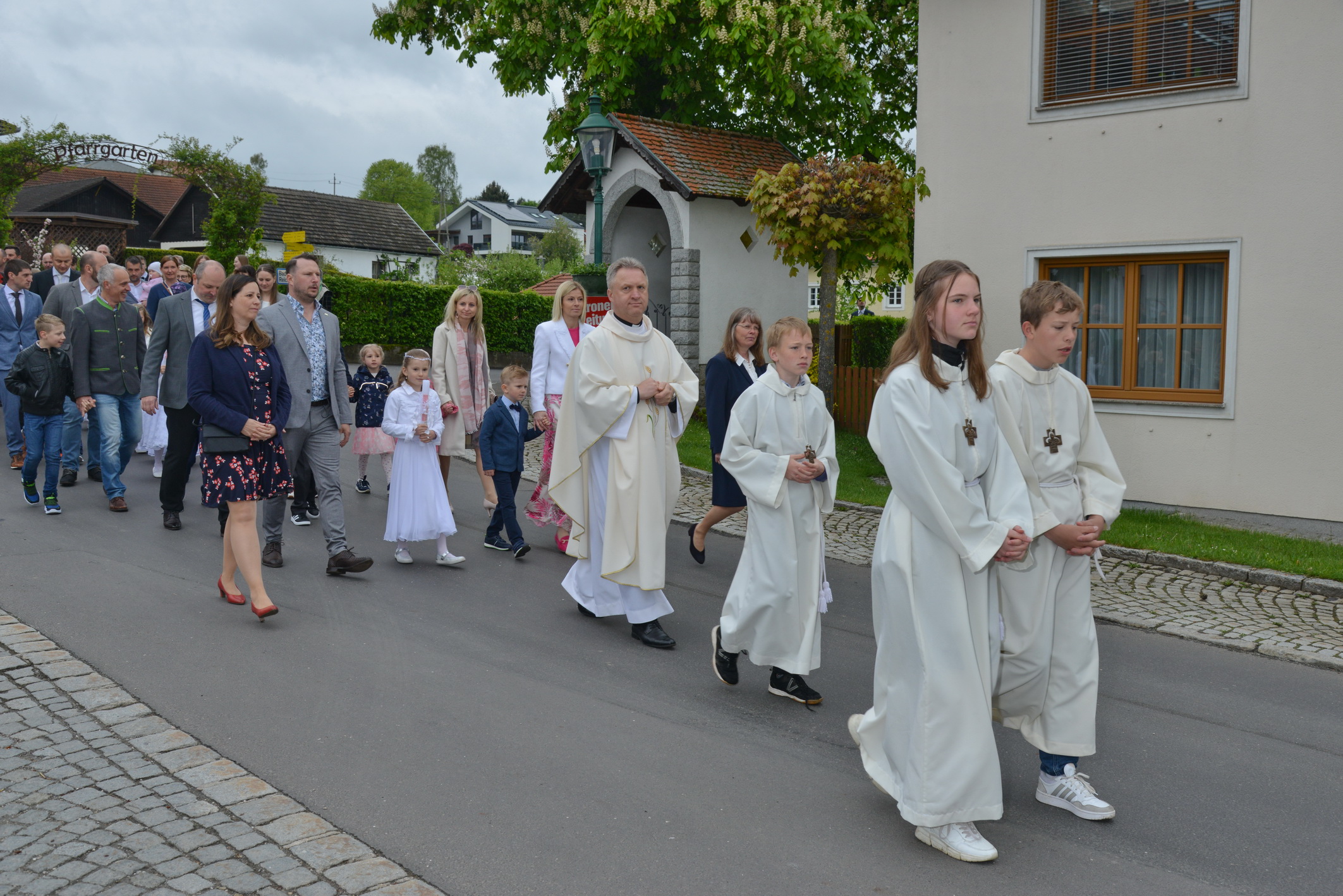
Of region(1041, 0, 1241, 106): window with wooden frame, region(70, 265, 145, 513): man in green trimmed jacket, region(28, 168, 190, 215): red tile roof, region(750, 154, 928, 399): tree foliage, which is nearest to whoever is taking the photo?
region(70, 265, 145, 513): man in green trimmed jacket

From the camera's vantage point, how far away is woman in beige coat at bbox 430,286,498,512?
9945 millimetres

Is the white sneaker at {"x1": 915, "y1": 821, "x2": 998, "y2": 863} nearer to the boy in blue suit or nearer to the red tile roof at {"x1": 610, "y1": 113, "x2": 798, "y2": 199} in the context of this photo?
the boy in blue suit

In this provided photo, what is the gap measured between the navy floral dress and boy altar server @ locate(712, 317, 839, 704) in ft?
9.34

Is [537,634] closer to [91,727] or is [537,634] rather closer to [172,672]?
[172,672]

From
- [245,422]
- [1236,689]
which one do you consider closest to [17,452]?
[245,422]

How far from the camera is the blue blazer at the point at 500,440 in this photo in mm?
8898

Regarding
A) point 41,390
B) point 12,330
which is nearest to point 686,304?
point 12,330

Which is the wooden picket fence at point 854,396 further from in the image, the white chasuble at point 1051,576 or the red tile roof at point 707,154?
the white chasuble at point 1051,576

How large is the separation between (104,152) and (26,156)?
611 centimetres

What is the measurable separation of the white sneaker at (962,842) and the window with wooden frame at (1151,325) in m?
8.43

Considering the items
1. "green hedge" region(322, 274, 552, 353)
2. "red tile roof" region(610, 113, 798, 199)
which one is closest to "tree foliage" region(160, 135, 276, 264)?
"green hedge" region(322, 274, 552, 353)

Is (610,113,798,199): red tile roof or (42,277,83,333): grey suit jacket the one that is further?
(610,113,798,199): red tile roof

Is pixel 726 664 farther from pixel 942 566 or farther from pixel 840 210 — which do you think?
pixel 840 210

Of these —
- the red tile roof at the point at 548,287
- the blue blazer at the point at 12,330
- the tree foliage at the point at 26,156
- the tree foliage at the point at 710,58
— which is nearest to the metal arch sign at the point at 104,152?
the tree foliage at the point at 26,156
